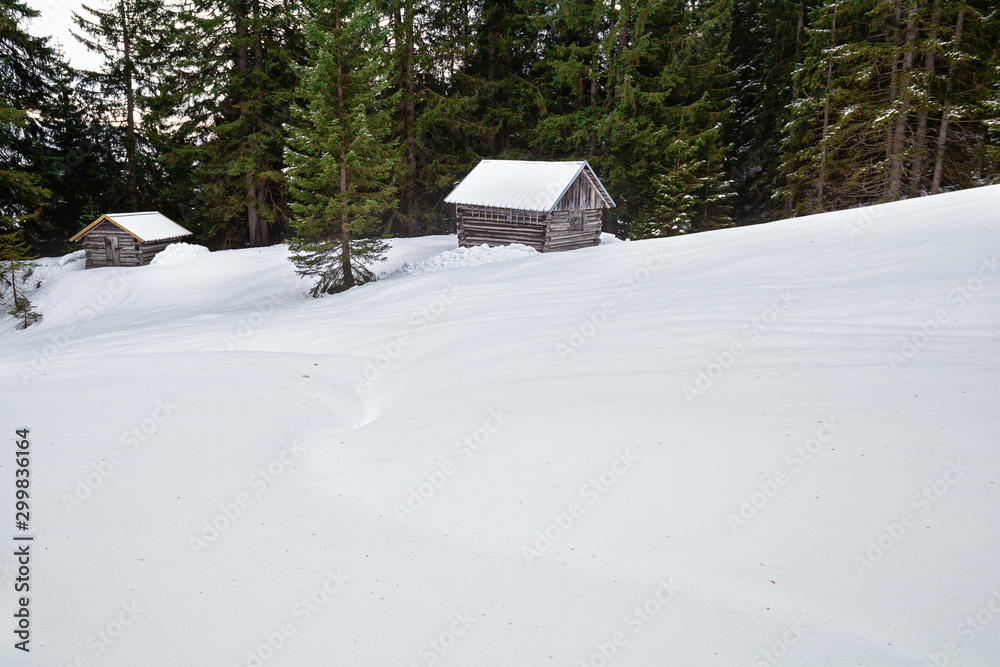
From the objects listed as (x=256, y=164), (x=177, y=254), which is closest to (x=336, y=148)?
(x=256, y=164)

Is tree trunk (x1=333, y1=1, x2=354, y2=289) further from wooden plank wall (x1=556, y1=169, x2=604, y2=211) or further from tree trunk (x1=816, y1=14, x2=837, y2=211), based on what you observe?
tree trunk (x1=816, y1=14, x2=837, y2=211)

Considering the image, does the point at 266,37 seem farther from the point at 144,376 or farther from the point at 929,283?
the point at 929,283

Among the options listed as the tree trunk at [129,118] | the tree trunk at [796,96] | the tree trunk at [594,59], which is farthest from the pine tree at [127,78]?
the tree trunk at [796,96]

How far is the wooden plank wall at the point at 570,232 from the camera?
79.5 ft

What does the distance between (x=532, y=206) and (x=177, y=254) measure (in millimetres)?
17179

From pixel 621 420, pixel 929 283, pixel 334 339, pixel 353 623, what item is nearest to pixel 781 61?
pixel 929 283

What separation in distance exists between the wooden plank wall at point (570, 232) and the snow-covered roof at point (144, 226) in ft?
61.9

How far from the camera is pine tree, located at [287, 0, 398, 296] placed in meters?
18.8

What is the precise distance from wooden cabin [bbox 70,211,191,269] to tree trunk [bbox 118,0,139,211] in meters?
6.25

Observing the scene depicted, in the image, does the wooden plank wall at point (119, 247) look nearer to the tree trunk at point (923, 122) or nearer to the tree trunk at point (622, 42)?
the tree trunk at point (622, 42)

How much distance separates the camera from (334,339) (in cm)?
1264

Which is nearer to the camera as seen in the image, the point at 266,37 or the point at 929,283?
the point at 929,283

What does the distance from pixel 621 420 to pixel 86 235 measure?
30.2 meters

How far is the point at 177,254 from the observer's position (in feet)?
89.6
